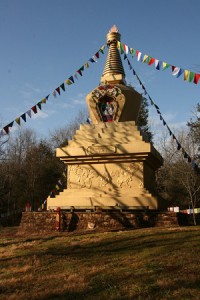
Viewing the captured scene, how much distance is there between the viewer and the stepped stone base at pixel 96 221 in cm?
1216

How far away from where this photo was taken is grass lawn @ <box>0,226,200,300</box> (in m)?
5.28

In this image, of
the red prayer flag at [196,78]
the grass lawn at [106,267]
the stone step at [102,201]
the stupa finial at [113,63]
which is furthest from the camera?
the stupa finial at [113,63]

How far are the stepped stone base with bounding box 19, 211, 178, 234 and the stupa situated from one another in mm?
723

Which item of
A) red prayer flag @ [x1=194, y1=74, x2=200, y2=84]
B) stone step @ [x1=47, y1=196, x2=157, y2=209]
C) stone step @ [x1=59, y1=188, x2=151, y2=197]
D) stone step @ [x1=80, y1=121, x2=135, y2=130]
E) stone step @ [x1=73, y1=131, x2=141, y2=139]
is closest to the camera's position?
red prayer flag @ [x1=194, y1=74, x2=200, y2=84]

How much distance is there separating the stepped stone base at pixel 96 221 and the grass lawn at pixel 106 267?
1896 millimetres

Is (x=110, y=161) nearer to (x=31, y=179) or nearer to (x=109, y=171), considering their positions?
(x=109, y=171)

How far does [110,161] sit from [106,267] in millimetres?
7790

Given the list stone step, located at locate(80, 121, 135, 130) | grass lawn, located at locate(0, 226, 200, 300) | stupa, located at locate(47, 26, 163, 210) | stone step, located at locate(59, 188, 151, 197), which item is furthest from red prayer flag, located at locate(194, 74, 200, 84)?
grass lawn, located at locate(0, 226, 200, 300)

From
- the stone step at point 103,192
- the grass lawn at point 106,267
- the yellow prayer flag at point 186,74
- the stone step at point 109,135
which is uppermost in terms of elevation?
the yellow prayer flag at point 186,74

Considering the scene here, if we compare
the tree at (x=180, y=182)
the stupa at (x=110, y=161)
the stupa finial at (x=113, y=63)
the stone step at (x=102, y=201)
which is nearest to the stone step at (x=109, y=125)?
the stupa at (x=110, y=161)

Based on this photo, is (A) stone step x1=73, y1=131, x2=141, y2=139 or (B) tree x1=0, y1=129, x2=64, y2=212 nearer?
(A) stone step x1=73, y1=131, x2=141, y2=139

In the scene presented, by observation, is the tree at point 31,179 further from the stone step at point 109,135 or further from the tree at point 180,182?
the stone step at point 109,135

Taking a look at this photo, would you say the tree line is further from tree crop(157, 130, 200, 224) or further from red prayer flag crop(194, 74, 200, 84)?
red prayer flag crop(194, 74, 200, 84)

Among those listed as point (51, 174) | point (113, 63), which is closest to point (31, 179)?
point (51, 174)
